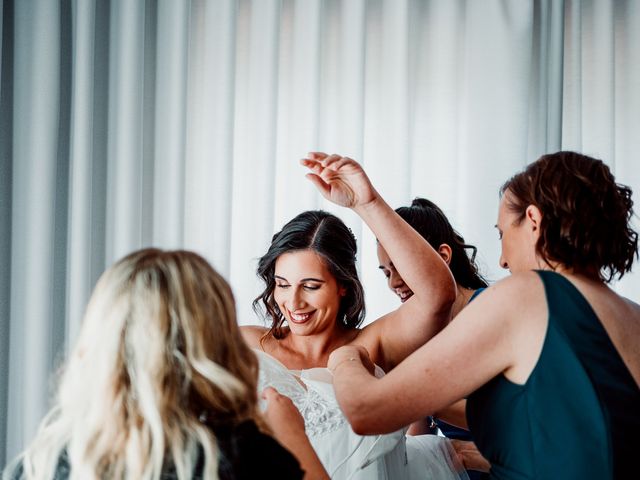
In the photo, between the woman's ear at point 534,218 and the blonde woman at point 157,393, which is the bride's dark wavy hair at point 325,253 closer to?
the woman's ear at point 534,218

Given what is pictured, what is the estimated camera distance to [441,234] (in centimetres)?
209

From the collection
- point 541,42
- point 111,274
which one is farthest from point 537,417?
point 541,42

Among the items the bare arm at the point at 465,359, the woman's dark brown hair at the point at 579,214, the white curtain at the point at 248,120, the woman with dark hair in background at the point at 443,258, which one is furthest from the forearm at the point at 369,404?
the white curtain at the point at 248,120

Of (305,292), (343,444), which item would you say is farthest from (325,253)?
(343,444)

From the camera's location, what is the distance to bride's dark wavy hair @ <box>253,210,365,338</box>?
1.90 meters

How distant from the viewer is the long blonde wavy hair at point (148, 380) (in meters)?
0.91

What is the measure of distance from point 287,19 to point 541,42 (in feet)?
3.03

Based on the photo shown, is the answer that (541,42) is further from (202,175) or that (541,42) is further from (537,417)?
(537,417)

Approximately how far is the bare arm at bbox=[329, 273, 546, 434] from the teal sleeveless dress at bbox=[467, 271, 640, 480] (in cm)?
3

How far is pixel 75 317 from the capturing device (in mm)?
2309

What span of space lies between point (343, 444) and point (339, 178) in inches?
23.7

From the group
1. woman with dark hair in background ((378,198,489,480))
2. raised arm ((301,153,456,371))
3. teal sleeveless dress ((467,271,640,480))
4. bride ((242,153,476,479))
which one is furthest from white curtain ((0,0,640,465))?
teal sleeveless dress ((467,271,640,480))

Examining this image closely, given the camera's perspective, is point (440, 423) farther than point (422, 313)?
Yes

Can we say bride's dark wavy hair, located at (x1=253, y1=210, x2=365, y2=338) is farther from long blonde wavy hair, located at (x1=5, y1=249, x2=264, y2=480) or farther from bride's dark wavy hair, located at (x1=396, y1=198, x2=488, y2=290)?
long blonde wavy hair, located at (x1=5, y1=249, x2=264, y2=480)
